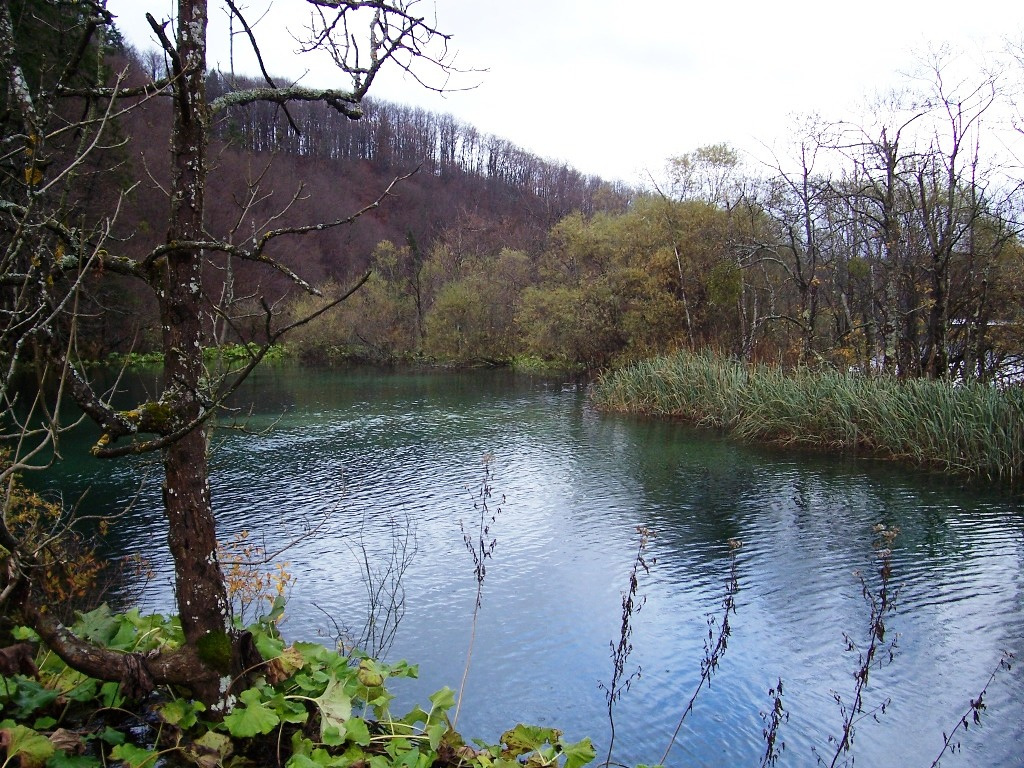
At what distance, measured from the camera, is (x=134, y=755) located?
2.43m

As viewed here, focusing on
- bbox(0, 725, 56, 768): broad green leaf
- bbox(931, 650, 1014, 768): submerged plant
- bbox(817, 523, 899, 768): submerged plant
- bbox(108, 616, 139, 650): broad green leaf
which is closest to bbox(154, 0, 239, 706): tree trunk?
bbox(108, 616, 139, 650): broad green leaf

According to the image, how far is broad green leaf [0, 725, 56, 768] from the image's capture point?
2219 millimetres

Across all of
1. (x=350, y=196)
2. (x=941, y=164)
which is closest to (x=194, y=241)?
(x=941, y=164)

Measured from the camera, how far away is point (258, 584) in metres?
5.02

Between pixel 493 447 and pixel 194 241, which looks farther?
pixel 493 447

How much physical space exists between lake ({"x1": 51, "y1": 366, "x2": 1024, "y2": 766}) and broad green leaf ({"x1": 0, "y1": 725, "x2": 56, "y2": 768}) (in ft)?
2.82

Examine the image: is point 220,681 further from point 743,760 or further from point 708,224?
point 708,224

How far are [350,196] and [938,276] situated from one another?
4821 centimetres

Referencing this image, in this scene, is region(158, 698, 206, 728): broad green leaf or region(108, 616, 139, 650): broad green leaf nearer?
region(158, 698, 206, 728): broad green leaf

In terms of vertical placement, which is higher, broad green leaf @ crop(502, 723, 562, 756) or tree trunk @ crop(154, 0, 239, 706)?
tree trunk @ crop(154, 0, 239, 706)

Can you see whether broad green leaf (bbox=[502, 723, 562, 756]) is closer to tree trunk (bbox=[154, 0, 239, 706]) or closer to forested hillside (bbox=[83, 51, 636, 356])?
tree trunk (bbox=[154, 0, 239, 706])

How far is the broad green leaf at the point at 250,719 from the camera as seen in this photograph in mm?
2527

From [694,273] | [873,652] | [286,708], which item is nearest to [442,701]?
[286,708]

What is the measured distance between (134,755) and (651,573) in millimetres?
4701
